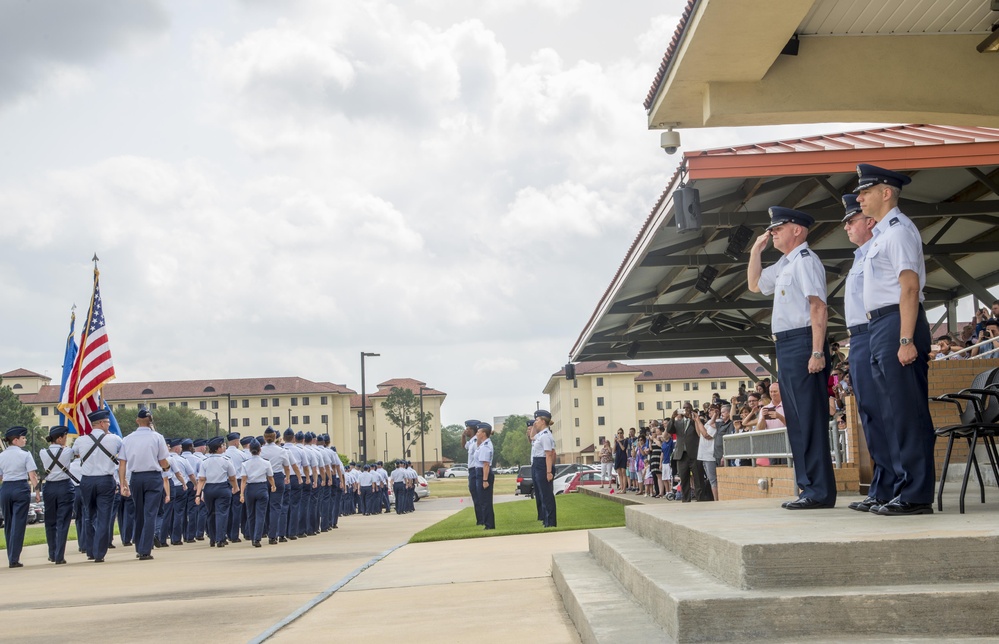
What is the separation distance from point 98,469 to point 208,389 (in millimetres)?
136250

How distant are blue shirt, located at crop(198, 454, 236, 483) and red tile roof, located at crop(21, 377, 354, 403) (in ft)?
419

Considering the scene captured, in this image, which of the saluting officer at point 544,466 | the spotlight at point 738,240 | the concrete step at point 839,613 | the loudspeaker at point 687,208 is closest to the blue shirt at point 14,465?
the saluting officer at point 544,466

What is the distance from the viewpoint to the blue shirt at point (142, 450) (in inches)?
578

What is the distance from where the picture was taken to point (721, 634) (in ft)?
12.4

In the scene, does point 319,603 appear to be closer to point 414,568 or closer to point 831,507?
point 414,568

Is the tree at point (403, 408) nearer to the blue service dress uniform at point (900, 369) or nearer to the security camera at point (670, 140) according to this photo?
the security camera at point (670, 140)

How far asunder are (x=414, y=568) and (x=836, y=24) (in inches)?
259

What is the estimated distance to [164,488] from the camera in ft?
52.3

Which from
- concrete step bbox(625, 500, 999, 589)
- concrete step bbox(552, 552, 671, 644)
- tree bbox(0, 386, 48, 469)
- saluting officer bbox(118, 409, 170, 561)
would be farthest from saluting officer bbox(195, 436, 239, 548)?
tree bbox(0, 386, 48, 469)

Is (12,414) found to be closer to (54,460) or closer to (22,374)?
(22,374)

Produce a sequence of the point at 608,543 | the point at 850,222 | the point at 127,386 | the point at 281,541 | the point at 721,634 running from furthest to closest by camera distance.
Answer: the point at 127,386 → the point at 281,541 → the point at 608,543 → the point at 850,222 → the point at 721,634

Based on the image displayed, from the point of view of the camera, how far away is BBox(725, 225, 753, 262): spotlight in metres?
16.1

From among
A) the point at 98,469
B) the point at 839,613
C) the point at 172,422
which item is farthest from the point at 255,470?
the point at 172,422

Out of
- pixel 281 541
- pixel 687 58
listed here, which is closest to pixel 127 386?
pixel 281 541
